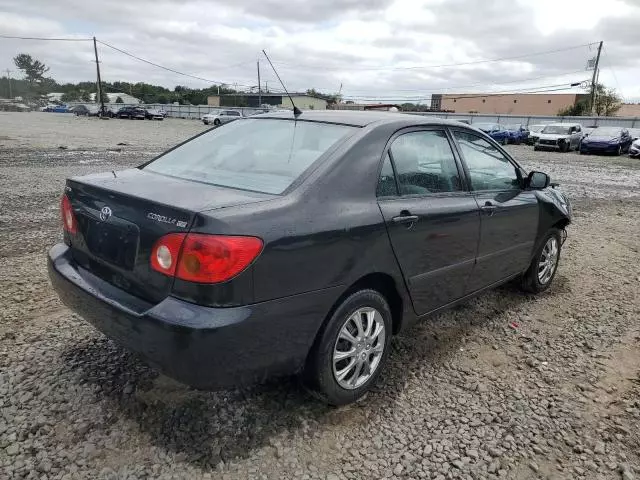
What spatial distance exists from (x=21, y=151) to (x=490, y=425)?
15.6m

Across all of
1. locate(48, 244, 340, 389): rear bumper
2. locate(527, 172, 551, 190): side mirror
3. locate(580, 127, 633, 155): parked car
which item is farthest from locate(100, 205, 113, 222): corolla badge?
locate(580, 127, 633, 155): parked car

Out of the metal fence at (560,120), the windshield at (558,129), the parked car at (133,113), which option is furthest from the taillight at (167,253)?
the parked car at (133,113)

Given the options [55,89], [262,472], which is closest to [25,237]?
→ [262,472]

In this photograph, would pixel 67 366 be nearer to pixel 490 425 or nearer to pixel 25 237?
pixel 490 425

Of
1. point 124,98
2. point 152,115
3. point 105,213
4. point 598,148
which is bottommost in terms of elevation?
point 152,115

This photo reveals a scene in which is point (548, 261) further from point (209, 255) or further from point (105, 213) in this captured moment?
point (105, 213)

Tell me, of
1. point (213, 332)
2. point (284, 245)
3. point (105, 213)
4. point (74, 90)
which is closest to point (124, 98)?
point (74, 90)

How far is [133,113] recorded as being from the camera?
166 ft

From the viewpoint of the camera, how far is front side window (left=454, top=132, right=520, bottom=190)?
3521mm

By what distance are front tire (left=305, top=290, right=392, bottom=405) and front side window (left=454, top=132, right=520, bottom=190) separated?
133cm

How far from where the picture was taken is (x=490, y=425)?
267 centimetres

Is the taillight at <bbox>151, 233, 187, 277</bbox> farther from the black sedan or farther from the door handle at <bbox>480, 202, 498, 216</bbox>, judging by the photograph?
the door handle at <bbox>480, 202, 498, 216</bbox>

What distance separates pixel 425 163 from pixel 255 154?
1.09m

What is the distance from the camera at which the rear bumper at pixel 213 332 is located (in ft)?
6.77
